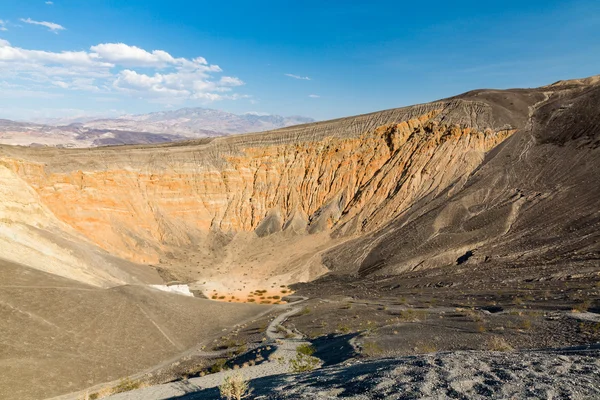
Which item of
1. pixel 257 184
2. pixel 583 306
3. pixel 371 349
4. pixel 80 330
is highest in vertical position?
pixel 257 184

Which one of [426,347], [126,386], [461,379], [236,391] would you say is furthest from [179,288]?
[461,379]

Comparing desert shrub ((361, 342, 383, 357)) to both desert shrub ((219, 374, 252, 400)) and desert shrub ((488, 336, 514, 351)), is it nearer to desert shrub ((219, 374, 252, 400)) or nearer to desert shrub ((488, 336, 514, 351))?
desert shrub ((488, 336, 514, 351))

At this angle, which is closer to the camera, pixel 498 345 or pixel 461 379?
pixel 461 379

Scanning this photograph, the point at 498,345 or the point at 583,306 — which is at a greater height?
the point at 498,345

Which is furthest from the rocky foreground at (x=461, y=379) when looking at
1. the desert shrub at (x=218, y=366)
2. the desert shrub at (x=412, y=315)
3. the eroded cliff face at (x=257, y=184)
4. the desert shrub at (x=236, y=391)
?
the eroded cliff face at (x=257, y=184)

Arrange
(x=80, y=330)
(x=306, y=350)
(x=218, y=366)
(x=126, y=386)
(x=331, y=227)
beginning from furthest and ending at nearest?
1. (x=331, y=227)
2. (x=80, y=330)
3. (x=218, y=366)
4. (x=306, y=350)
5. (x=126, y=386)

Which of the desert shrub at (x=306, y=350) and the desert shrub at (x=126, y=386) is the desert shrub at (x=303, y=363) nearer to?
the desert shrub at (x=306, y=350)

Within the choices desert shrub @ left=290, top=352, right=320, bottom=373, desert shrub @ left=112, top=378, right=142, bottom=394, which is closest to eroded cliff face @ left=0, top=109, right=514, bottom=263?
desert shrub @ left=112, top=378, right=142, bottom=394

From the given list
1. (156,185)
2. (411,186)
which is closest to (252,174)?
(156,185)

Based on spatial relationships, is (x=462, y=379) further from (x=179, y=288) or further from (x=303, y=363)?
(x=179, y=288)
